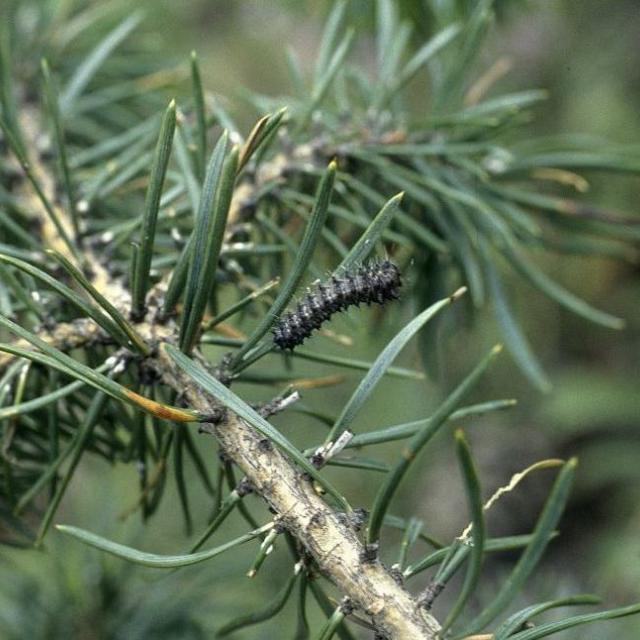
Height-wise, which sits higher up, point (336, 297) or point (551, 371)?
point (336, 297)

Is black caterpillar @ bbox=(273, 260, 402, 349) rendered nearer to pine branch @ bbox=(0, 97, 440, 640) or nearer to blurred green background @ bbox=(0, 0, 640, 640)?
pine branch @ bbox=(0, 97, 440, 640)

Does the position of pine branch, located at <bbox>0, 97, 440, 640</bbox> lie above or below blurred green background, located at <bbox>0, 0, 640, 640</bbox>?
above

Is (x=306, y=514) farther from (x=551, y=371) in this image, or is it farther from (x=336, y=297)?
(x=551, y=371)

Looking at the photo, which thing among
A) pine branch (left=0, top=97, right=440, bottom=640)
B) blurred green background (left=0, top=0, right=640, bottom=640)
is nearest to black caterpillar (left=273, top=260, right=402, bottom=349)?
pine branch (left=0, top=97, right=440, bottom=640)

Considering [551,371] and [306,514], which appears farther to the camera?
[551,371]

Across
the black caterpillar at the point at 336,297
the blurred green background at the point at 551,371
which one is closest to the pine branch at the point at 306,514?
the black caterpillar at the point at 336,297

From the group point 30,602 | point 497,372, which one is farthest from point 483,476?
point 30,602

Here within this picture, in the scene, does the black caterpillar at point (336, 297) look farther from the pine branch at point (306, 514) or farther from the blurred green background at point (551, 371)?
the blurred green background at point (551, 371)

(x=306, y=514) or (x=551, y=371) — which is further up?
(x=306, y=514)

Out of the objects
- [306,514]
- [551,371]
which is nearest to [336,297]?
[306,514]
